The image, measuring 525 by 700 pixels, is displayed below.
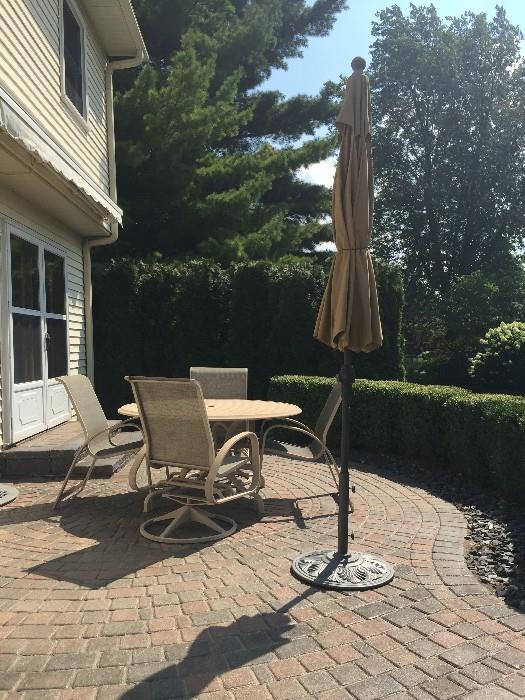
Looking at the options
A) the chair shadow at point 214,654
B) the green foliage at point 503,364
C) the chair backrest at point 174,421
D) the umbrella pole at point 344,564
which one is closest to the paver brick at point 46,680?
the chair shadow at point 214,654

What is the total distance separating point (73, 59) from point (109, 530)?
7.13 metres

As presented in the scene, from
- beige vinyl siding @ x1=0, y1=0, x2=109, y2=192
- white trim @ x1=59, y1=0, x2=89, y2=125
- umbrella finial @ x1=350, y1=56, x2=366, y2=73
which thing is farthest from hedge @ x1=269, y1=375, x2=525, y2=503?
white trim @ x1=59, y1=0, x2=89, y2=125

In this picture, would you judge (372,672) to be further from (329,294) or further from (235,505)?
(235,505)

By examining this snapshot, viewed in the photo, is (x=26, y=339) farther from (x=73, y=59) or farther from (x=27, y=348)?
(x=73, y=59)

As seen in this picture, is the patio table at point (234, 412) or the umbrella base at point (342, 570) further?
the patio table at point (234, 412)

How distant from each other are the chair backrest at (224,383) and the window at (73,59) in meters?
4.50

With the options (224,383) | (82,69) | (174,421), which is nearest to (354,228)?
(174,421)

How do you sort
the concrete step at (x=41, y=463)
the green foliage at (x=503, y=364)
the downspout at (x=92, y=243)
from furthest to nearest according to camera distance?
1. the green foliage at (x=503, y=364)
2. the downspout at (x=92, y=243)
3. the concrete step at (x=41, y=463)

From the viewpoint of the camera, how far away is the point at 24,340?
6832 mm

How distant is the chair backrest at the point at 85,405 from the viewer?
4.70 m

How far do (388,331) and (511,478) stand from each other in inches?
184

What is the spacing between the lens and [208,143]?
14.4 meters

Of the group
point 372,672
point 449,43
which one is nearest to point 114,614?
point 372,672

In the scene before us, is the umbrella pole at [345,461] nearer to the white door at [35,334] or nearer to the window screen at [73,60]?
the white door at [35,334]
